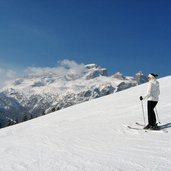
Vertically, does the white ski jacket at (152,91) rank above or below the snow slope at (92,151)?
above

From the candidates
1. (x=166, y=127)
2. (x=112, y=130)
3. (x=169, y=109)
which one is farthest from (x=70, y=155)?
(x=169, y=109)

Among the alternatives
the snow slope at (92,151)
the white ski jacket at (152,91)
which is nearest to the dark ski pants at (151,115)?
the white ski jacket at (152,91)

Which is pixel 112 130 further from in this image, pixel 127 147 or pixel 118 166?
pixel 118 166

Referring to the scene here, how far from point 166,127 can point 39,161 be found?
18.8 feet

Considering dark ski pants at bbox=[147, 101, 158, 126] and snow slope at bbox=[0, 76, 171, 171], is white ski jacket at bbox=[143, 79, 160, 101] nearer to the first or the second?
dark ski pants at bbox=[147, 101, 158, 126]

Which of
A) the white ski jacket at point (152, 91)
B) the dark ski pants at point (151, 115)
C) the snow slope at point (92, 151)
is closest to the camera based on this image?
the snow slope at point (92, 151)

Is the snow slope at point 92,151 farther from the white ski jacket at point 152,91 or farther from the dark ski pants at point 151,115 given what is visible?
the white ski jacket at point 152,91

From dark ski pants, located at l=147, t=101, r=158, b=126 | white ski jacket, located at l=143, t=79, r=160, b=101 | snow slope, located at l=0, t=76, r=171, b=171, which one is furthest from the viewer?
white ski jacket, located at l=143, t=79, r=160, b=101

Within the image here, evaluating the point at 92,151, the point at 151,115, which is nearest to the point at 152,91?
the point at 151,115

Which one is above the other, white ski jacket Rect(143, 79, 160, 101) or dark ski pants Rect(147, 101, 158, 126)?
white ski jacket Rect(143, 79, 160, 101)

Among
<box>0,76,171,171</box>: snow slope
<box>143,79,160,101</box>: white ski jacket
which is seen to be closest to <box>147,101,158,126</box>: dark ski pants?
<box>143,79,160,101</box>: white ski jacket

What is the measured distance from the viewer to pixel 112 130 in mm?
11922

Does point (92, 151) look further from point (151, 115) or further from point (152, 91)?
point (152, 91)

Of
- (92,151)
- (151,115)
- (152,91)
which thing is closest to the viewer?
(92,151)
